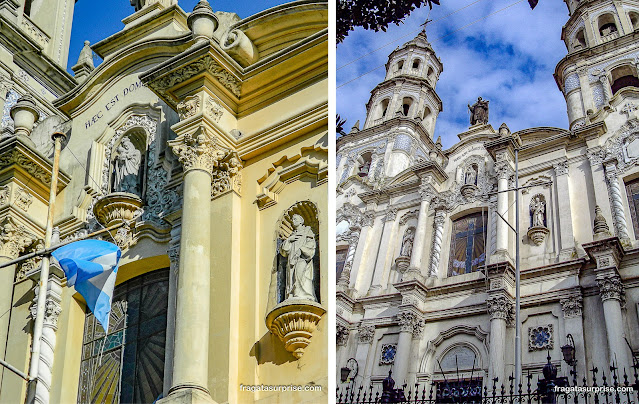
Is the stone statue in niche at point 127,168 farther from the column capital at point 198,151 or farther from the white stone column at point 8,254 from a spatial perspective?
the column capital at point 198,151

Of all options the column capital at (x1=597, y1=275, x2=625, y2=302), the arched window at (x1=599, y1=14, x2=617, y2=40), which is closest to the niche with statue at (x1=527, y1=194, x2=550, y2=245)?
the column capital at (x1=597, y1=275, x2=625, y2=302)

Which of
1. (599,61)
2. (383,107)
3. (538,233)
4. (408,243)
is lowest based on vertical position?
(538,233)

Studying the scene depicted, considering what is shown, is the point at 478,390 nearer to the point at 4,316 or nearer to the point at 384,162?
the point at 384,162

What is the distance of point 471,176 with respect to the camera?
19250 millimetres

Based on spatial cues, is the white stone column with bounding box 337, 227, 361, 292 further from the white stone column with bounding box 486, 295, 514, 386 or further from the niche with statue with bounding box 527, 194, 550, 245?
the niche with statue with bounding box 527, 194, 550, 245

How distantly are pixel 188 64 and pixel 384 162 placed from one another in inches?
470

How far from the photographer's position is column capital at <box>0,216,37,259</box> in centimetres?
1046

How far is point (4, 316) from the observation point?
33.2ft

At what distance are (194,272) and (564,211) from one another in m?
10.7

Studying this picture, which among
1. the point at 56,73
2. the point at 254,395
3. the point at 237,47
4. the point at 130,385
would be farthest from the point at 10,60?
the point at 254,395

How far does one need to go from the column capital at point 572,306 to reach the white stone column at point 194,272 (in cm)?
883

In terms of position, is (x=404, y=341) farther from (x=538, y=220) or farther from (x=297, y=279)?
(x=297, y=279)

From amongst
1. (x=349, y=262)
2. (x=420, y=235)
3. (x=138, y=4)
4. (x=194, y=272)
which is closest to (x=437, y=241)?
(x=420, y=235)

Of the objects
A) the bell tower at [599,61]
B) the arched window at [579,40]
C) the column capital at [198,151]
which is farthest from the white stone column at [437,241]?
the column capital at [198,151]
